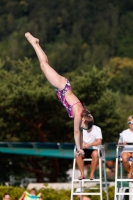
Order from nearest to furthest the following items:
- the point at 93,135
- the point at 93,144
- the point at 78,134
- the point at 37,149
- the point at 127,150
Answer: the point at 78,134 < the point at 127,150 < the point at 93,144 < the point at 93,135 < the point at 37,149

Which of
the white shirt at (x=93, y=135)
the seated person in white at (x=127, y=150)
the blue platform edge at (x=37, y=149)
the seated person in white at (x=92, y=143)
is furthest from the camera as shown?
the blue platform edge at (x=37, y=149)

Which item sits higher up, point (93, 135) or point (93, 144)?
point (93, 135)

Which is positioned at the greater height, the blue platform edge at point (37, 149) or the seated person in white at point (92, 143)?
the blue platform edge at point (37, 149)

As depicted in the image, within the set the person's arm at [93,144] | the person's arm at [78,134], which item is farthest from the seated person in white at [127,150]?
the person's arm at [78,134]

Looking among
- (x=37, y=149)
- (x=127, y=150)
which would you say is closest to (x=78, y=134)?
(x=127, y=150)

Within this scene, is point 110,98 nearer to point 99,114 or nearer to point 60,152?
point 99,114

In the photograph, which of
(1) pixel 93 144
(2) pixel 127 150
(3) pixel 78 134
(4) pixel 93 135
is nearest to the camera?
(3) pixel 78 134

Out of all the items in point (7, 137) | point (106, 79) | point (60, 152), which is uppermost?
point (106, 79)

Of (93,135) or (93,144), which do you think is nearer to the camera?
(93,144)

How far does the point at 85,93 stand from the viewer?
3966 centimetres

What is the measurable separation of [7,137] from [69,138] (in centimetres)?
370

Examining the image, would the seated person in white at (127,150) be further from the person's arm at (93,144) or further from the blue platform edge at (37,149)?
the blue platform edge at (37,149)

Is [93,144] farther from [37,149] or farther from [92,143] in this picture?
[37,149]

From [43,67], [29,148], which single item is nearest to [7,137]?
[29,148]
